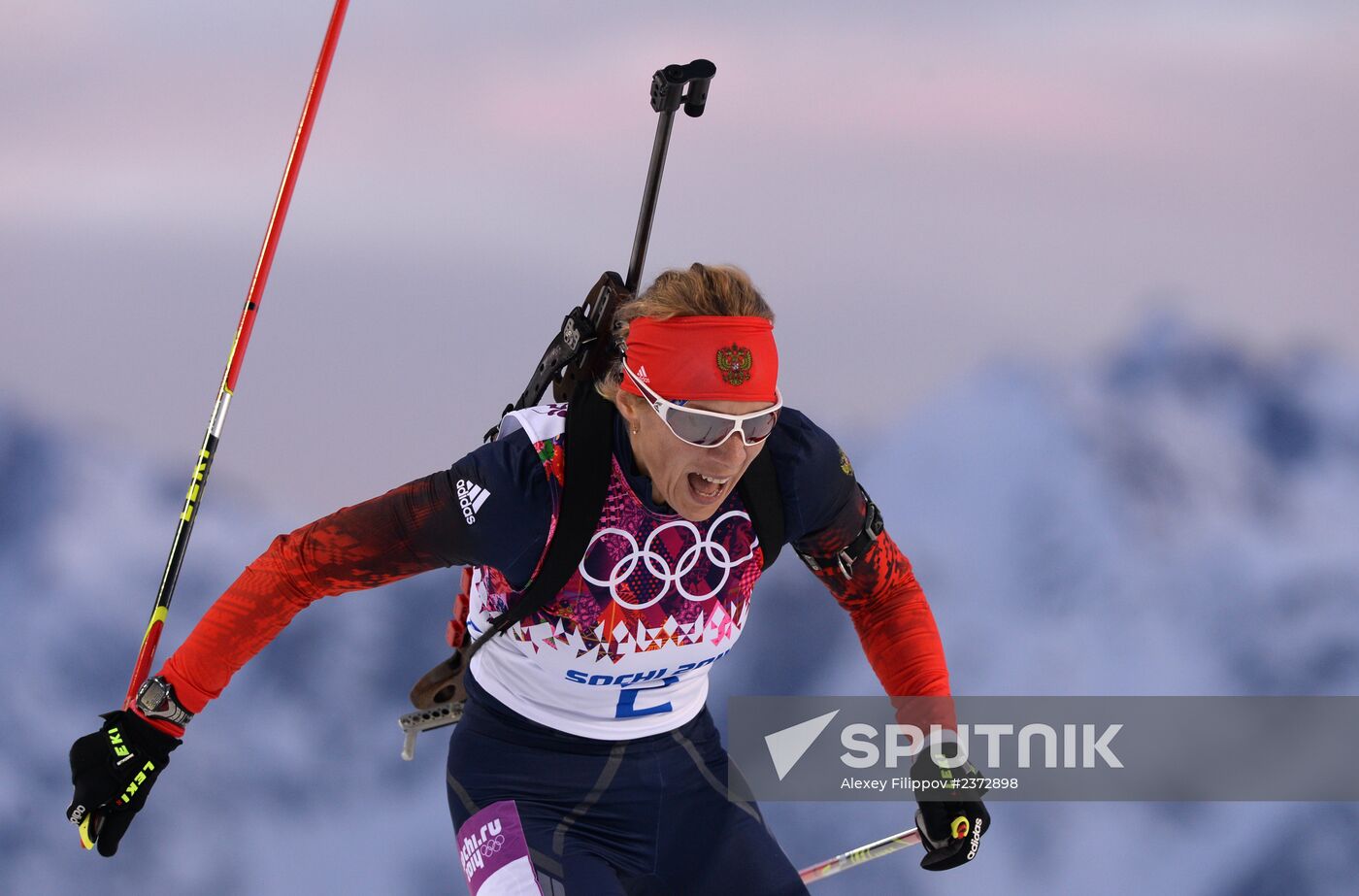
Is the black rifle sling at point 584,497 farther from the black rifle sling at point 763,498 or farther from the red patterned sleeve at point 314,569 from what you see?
the red patterned sleeve at point 314,569

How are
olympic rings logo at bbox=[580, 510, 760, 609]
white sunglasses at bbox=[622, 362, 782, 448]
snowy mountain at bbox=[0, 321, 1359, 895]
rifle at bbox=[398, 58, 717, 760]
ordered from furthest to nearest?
snowy mountain at bbox=[0, 321, 1359, 895]
rifle at bbox=[398, 58, 717, 760]
olympic rings logo at bbox=[580, 510, 760, 609]
white sunglasses at bbox=[622, 362, 782, 448]

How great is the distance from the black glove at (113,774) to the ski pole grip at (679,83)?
3.84 feet

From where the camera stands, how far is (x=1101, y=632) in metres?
3.85

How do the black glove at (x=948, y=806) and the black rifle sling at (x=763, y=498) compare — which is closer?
the black rifle sling at (x=763, y=498)

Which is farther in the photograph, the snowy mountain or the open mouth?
the snowy mountain

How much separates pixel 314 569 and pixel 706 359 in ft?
1.92

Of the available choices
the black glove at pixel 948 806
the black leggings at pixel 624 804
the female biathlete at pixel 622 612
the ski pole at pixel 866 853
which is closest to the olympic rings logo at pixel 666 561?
the female biathlete at pixel 622 612

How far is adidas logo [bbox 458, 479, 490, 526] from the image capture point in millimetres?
2023

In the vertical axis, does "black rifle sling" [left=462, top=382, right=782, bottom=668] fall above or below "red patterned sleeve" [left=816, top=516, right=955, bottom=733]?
above

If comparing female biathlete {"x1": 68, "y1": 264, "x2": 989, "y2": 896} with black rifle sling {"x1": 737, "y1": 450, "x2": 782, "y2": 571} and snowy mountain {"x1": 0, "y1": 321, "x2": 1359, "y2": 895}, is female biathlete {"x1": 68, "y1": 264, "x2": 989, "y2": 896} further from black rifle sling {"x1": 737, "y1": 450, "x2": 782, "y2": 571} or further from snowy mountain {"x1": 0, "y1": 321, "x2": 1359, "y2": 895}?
snowy mountain {"x1": 0, "y1": 321, "x2": 1359, "y2": 895}

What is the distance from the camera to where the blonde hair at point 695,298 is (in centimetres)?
205

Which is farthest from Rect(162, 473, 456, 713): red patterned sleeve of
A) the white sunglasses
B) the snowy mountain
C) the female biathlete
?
the snowy mountain

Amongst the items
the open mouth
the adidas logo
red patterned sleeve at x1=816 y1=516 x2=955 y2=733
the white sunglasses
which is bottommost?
red patterned sleeve at x1=816 y1=516 x2=955 y2=733

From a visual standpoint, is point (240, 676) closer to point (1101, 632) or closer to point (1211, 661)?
point (1101, 632)
